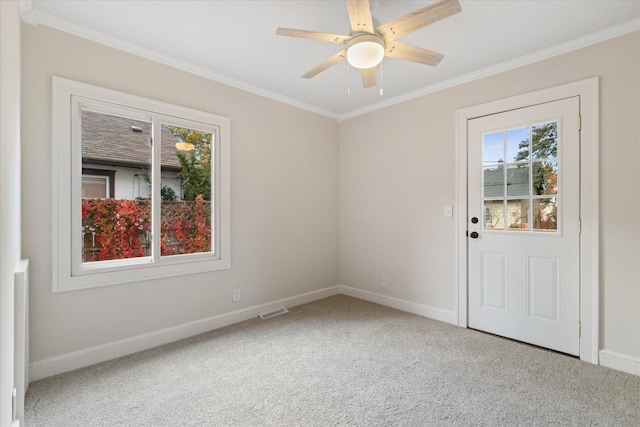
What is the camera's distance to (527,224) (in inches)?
108

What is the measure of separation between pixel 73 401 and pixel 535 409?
9.18ft

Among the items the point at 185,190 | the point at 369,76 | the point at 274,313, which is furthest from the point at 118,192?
the point at 369,76

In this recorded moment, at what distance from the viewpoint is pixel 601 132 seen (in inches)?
93.0

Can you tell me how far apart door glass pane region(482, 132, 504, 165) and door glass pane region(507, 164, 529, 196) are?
14cm

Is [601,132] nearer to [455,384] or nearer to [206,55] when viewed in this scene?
[455,384]

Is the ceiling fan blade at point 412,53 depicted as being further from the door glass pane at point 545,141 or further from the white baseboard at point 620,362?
the white baseboard at point 620,362

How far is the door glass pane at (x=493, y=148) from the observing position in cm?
290

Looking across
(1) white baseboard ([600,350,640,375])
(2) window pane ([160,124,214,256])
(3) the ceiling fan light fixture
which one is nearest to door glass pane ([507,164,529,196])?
(1) white baseboard ([600,350,640,375])

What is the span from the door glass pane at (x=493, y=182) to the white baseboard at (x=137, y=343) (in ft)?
8.10

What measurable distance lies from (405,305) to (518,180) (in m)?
1.76

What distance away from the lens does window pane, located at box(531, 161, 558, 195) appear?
2.59 m

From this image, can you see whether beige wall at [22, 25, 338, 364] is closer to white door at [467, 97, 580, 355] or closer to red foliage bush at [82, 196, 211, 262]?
red foliage bush at [82, 196, 211, 262]

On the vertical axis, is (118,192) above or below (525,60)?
below

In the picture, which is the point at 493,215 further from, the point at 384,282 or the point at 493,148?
the point at 384,282
